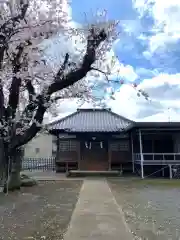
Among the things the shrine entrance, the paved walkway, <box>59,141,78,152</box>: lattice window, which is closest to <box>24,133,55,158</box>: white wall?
<box>59,141,78,152</box>: lattice window

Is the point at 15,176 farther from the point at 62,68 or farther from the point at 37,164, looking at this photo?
the point at 37,164

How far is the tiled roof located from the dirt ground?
10.6 m

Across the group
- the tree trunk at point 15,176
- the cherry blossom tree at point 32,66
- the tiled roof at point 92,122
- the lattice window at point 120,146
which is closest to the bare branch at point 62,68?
the cherry blossom tree at point 32,66

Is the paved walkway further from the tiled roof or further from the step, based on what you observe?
the tiled roof

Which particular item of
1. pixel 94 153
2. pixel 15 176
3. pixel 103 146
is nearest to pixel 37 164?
pixel 94 153

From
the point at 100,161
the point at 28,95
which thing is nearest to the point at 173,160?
the point at 100,161

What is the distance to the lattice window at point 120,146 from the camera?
24828 mm

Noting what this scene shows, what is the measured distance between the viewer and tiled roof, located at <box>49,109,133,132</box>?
80.1 feet

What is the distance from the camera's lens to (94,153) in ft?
82.0

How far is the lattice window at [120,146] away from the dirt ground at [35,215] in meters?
11.9

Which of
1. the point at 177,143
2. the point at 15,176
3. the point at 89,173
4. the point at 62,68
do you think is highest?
the point at 62,68

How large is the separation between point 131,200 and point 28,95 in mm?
5081

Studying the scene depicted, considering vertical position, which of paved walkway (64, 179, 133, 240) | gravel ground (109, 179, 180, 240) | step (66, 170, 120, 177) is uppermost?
step (66, 170, 120, 177)

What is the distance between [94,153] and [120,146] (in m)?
1.98
